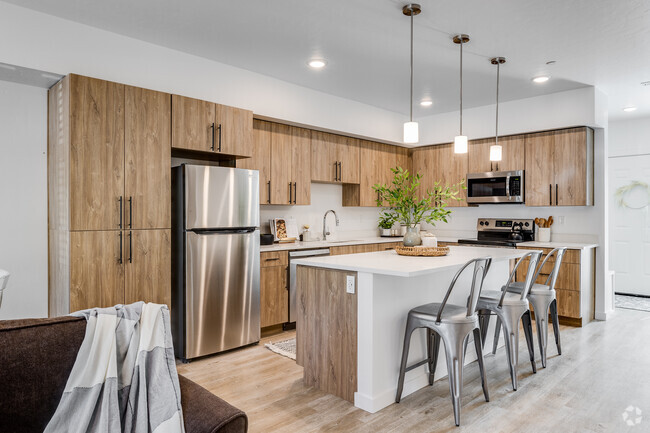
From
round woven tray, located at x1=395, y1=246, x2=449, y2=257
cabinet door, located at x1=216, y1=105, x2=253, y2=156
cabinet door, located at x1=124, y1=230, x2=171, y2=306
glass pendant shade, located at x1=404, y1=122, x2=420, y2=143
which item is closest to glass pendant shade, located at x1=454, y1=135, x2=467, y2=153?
glass pendant shade, located at x1=404, y1=122, x2=420, y2=143

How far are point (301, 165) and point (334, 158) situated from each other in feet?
1.85

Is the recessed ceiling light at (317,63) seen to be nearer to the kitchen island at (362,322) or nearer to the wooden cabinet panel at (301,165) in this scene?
the wooden cabinet panel at (301,165)

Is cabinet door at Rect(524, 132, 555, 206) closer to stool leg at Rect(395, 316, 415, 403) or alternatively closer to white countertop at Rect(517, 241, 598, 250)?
white countertop at Rect(517, 241, 598, 250)

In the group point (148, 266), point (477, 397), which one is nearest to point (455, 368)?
point (477, 397)

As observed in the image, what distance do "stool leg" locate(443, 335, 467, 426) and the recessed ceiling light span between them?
2685mm

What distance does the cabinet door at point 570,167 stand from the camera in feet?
15.8

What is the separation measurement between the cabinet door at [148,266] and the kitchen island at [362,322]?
3.75ft

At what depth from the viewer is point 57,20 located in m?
3.05

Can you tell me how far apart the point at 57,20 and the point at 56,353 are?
272cm

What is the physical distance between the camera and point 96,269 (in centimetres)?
306

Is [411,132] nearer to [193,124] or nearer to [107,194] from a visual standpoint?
[193,124]

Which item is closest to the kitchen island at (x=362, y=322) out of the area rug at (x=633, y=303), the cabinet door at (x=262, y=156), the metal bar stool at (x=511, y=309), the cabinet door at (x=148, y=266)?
the metal bar stool at (x=511, y=309)

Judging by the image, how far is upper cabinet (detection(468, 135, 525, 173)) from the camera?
17.4ft

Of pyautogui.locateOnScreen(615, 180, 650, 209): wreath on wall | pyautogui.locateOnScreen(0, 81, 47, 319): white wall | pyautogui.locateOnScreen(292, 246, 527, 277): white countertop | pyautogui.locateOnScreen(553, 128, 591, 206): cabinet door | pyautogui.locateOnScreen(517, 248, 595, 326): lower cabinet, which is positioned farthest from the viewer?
pyautogui.locateOnScreen(615, 180, 650, 209): wreath on wall
